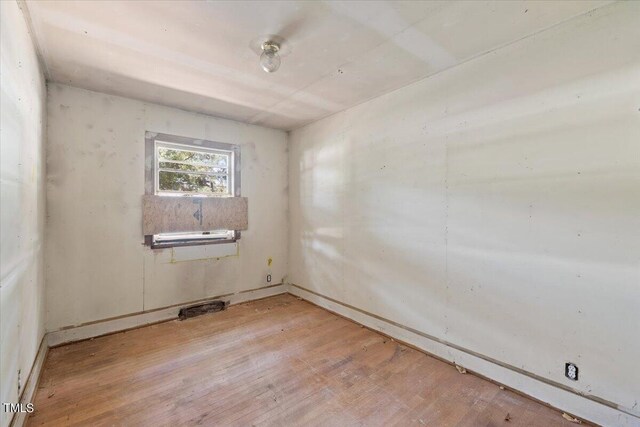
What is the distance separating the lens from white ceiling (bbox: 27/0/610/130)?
1.69 m

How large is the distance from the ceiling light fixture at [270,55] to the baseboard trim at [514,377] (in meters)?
2.66

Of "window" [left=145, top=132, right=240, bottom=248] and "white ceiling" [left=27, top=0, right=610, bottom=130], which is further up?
"white ceiling" [left=27, top=0, right=610, bottom=130]

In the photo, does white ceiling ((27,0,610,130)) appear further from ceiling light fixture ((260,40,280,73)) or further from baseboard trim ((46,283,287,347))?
baseboard trim ((46,283,287,347))

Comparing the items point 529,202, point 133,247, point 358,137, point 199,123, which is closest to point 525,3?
point 529,202

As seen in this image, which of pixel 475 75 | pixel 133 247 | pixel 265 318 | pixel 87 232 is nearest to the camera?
pixel 475 75

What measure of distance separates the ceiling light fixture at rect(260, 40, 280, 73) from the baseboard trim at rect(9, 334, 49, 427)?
8.77 feet

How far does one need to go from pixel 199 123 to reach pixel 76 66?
1288mm

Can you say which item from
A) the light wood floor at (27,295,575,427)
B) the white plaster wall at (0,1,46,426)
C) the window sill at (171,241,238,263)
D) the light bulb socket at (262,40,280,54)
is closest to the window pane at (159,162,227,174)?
the window sill at (171,241,238,263)

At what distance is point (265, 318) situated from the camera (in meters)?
3.38

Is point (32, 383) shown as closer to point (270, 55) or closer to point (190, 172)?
point (190, 172)

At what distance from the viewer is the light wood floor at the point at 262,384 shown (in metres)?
1.79

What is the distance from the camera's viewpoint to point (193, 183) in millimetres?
3553

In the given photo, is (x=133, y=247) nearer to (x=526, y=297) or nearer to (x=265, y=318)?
(x=265, y=318)

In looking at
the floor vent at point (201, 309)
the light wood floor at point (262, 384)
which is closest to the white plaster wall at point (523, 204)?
the light wood floor at point (262, 384)
